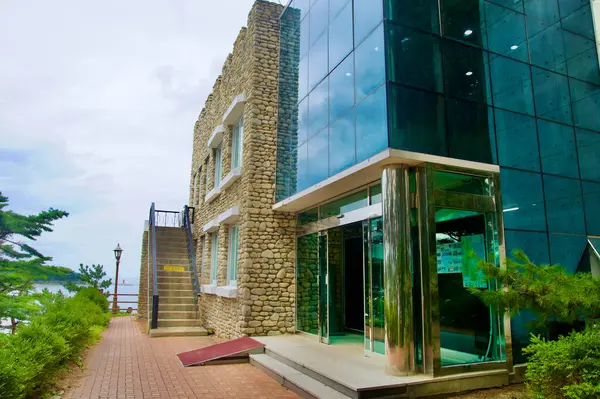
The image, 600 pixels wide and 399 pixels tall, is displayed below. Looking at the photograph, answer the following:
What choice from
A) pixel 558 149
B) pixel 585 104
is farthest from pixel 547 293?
pixel 585 104

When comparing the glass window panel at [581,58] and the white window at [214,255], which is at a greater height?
the glass window panel at [581,58]

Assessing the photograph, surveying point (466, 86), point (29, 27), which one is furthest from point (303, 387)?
point (29, 27)

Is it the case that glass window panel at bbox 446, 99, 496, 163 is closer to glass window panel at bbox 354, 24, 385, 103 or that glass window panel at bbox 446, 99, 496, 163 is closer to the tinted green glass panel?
glass window panel at bbox 354, 24, 385, 103

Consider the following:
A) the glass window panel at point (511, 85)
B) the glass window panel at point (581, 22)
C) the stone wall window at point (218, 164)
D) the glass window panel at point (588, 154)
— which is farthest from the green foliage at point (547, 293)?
the stone wall window at point (218, 164)

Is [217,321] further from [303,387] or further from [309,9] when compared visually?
[309,9]

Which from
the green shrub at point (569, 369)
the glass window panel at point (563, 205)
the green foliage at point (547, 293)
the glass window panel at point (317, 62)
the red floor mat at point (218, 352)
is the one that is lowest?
the red floor mat at point (218, 352)

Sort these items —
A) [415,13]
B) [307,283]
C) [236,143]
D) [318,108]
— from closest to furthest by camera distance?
[415,13], [318,108], [307,283], [236,143]

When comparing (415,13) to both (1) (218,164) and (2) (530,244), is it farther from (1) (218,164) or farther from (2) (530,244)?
(1) (218,164)

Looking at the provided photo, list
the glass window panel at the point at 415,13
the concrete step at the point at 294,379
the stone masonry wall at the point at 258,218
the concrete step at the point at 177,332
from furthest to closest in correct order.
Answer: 1. the concrete step at the point at 177,332
2. the stone masonry wall at the point at 258,218
3. the glass window panel at the point at 415,13
4. the concrete step at the point at 294,379

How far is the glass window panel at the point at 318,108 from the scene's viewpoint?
802 cm

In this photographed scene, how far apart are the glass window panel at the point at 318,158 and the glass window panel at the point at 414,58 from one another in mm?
2155

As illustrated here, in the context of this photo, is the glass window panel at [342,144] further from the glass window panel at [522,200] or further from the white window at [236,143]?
the white window at [236,143]

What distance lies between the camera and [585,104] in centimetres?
780

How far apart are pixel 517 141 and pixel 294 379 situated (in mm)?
5326
